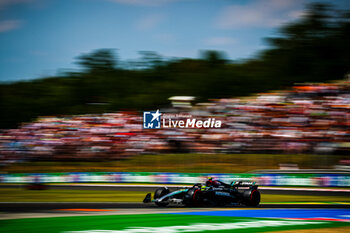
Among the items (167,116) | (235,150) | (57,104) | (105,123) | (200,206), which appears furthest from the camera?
(57,104)

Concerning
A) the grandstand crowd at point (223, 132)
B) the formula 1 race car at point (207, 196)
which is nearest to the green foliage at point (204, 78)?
the grandstand crowd at point (223, 132)

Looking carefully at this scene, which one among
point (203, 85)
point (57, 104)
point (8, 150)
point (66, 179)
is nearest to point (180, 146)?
point (66, 179)

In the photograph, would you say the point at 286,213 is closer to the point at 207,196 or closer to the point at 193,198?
the point at 207,196

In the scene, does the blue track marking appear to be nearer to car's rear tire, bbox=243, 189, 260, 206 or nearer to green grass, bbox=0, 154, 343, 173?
car's rear tire, bbox=243, 189, 260, 206

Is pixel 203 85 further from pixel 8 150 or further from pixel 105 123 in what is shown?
pixel 8 150

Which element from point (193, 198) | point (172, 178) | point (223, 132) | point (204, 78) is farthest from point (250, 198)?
point (204, 78)

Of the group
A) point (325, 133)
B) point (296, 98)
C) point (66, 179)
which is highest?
point (296, 98)

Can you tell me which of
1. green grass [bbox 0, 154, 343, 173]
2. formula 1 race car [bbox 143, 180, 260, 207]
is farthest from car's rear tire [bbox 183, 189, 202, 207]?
green grass [bbox 0, 154, 343, 173]

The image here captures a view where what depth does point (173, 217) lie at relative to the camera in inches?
453

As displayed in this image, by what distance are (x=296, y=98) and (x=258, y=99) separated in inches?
102

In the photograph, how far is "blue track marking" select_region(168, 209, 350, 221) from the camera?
474 inches

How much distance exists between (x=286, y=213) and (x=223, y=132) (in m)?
14.2

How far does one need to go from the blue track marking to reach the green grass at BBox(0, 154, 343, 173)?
31.8 ft

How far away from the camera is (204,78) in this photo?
148 ft
